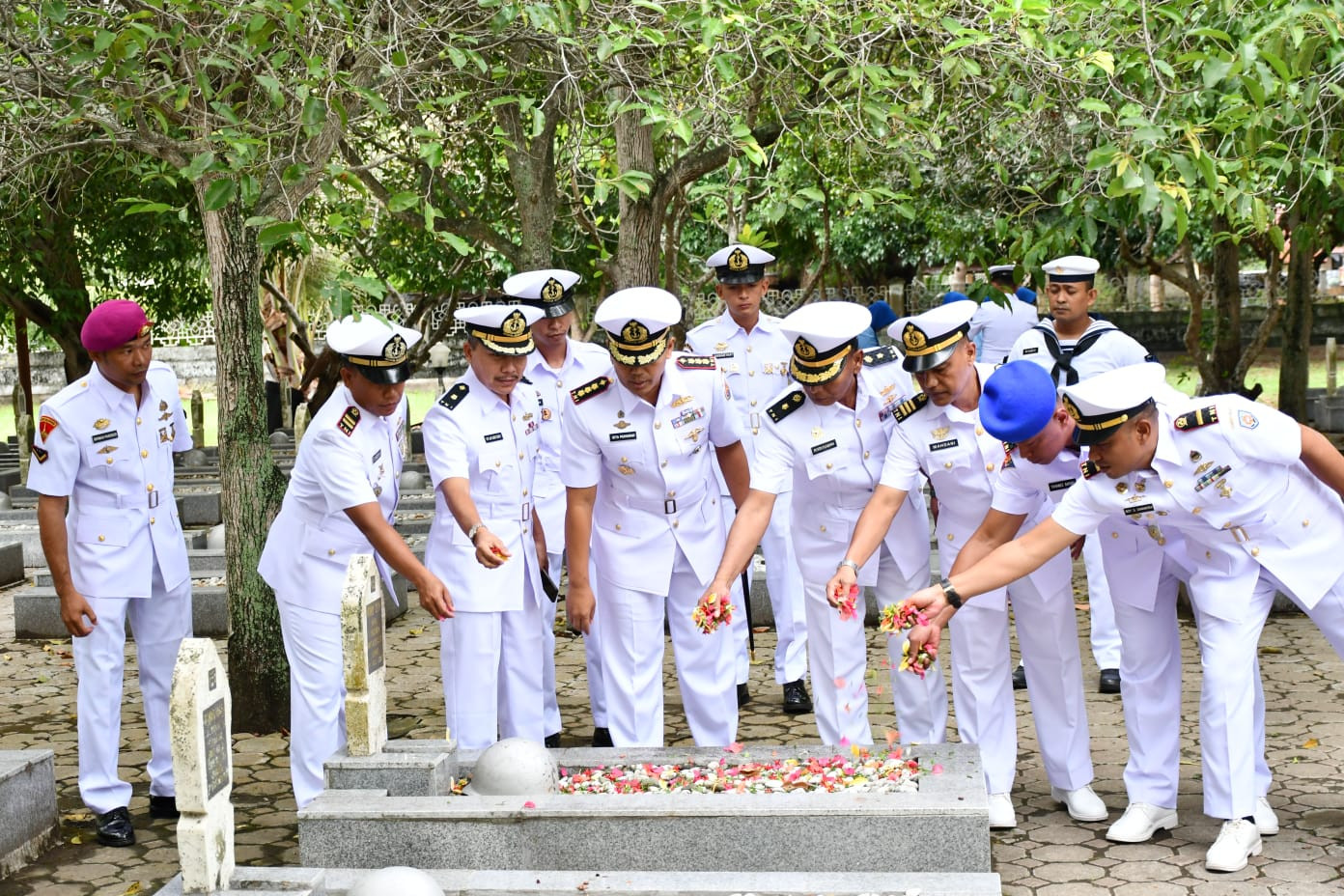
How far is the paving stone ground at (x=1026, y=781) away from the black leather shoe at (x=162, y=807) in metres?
0.05

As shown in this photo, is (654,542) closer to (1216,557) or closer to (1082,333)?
(1216,557)

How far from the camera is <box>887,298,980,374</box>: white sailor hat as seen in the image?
510 cm

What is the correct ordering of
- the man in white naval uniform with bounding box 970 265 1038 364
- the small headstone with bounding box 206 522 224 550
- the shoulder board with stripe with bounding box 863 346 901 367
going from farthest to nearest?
the small headstone with bounding box 206 522 224 550 < the man in white naval uniform with bounding box 970 265 1038 364 < the shoulder board with stripe with bounding box 863 346 901 367

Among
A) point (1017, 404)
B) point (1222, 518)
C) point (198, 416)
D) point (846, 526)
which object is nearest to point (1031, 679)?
point (846, 526)

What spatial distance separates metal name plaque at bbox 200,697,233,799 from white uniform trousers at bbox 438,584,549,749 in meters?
1.25

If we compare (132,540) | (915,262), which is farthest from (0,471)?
(915,262)

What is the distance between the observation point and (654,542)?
5617 millimetres

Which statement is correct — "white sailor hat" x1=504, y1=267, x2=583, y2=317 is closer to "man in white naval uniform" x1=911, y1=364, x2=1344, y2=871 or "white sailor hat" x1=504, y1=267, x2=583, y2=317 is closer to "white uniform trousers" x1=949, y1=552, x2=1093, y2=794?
"white uniform trousers" x1=949, y1=552, x2=1093, y2=794

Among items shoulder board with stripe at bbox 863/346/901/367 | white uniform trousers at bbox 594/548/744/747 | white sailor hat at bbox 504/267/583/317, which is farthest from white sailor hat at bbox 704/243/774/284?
white uniform trousers at bbox 594/548/744/747

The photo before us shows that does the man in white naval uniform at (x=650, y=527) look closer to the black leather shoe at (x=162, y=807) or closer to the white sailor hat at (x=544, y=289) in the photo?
the white sailor hat at (x=544, y=289)

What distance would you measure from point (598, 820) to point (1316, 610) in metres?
2.41

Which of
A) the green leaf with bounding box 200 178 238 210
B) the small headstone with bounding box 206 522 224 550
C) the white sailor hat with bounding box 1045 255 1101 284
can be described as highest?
the green leaf with bounding box 200 178 238 210

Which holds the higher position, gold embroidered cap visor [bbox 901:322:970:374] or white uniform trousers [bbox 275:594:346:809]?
gold embroidered cap visor [bbox 901:322:970:374]

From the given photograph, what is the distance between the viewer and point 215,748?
4145 millimetres
